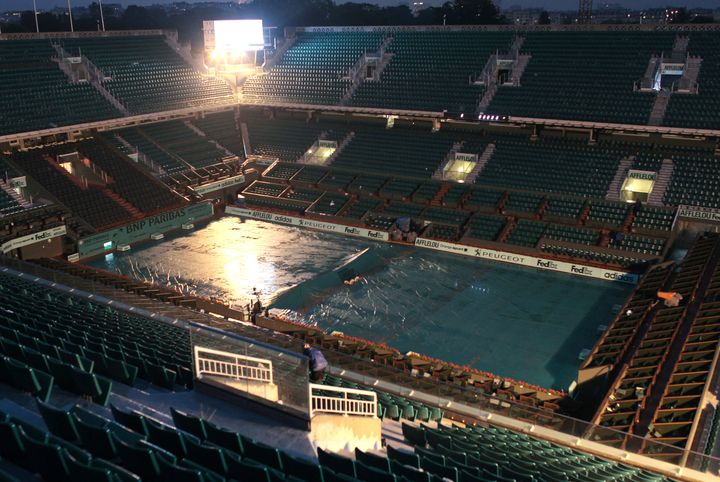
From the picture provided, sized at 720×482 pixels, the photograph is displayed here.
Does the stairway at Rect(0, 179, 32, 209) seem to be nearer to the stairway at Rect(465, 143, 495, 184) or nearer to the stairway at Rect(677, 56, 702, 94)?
the stairway at Rect(465, 143, 495, 184)

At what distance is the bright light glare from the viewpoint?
3841 cm

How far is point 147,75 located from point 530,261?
24870 millimetres

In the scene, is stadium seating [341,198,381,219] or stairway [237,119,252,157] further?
stairway [237,119,252,157]

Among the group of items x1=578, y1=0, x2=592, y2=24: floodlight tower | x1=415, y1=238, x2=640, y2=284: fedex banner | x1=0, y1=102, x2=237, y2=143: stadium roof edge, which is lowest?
x1=415, y1=238, x2=640, y2=284: fedex banner

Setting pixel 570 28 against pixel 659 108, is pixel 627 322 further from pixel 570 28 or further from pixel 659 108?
pixel 570 28

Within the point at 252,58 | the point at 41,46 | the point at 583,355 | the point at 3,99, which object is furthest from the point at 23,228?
the point at 583,355

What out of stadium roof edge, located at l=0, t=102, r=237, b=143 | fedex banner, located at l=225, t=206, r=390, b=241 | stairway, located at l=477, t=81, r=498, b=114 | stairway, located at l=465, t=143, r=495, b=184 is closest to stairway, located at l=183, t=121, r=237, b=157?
A: stadium roof edge, located at l=0, t=102, r=237, b=143

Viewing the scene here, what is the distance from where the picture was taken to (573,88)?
105 ft

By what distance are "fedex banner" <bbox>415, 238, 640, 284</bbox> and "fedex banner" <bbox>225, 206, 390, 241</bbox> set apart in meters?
2.27

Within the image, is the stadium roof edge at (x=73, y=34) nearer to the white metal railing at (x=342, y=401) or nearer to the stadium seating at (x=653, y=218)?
the stadium seating at (x=653, y=218)

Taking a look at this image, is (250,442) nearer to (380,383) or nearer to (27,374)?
(27,374)

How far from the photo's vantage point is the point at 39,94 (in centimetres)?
3278

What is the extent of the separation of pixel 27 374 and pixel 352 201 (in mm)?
25569

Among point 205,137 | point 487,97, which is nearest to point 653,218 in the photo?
point 487,97
